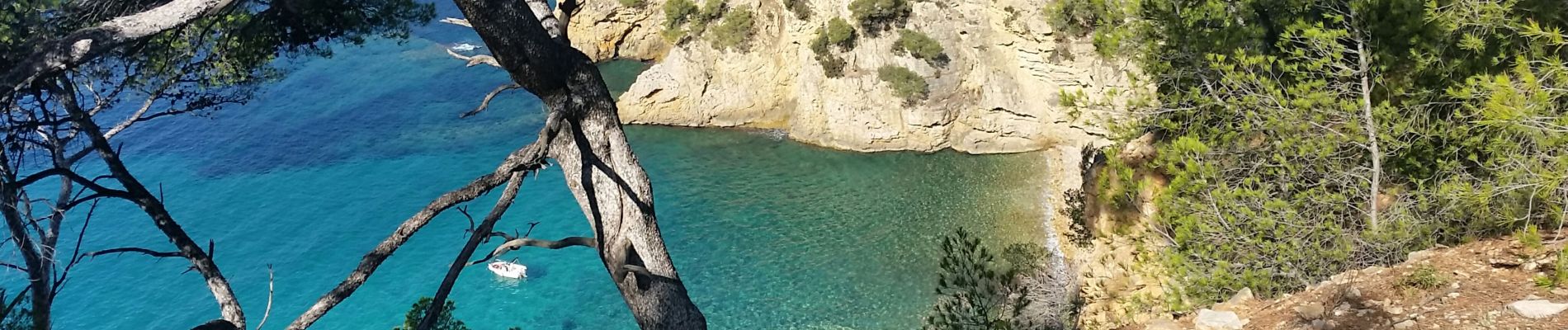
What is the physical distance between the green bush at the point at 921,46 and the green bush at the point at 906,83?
49cm

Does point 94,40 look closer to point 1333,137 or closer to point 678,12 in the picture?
point 1333,137

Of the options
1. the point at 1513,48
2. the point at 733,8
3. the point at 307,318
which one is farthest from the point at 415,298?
the point at 1513,48

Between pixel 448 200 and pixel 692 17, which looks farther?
pixel 692 17

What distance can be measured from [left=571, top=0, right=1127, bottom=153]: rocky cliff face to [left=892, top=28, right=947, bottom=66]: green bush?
6.1 inches

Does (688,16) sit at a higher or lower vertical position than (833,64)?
higher

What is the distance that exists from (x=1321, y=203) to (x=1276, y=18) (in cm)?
190

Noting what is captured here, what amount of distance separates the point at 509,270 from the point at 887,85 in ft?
36.9

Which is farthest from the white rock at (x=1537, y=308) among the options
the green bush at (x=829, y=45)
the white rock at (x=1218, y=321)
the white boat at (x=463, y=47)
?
the white boat at (x=463, y=47)

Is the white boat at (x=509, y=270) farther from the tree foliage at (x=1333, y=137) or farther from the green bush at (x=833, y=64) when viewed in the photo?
the tree foliage at (x=1333, y=137)

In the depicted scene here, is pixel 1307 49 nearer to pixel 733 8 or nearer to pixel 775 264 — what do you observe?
pixel 775 264

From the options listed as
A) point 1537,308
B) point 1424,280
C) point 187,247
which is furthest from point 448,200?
point 1424,280

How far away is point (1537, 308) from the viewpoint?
516 cm

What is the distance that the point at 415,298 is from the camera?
17.6 m

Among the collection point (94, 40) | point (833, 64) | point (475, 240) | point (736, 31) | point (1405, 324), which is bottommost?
point (1405, 324)
